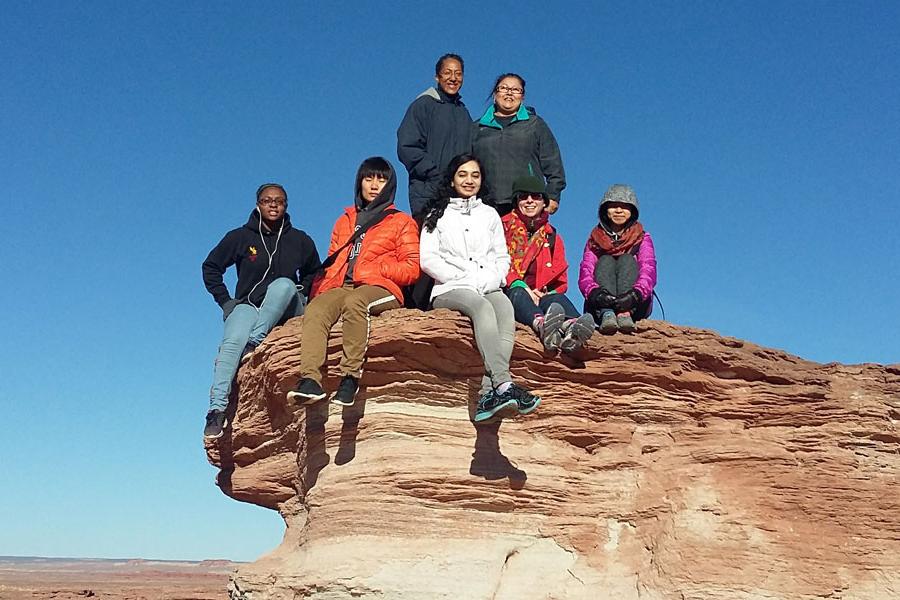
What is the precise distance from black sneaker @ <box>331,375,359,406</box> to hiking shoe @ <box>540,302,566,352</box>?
1968 millimetres

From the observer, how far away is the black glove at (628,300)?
31.6 ft

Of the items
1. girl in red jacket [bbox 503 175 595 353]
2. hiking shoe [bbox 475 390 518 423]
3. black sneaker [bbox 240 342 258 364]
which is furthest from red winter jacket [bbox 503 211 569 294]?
black sneaker [bbox 240 342 258 364]

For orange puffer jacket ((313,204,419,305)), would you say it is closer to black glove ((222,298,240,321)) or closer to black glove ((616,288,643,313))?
black glove ((222,298,240,321))

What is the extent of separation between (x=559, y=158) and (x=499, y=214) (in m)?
1.14

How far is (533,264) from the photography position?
401 inches

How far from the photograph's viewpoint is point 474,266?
9492mm

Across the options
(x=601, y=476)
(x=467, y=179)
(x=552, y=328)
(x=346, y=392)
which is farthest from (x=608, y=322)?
(x=346, y=392)

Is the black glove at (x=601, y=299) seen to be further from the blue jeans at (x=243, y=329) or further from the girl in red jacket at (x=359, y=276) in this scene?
the blue jeans at (x=243, y=329)

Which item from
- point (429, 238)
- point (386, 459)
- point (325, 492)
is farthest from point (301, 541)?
point (429, 238)

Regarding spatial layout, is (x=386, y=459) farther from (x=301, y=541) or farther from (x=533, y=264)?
(x=533, y=264)

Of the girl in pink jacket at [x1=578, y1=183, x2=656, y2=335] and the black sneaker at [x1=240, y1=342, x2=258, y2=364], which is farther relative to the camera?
the black sneaker at [x1=240, y1=342, x2=258, y2=364]

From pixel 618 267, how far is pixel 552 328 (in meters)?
1.25

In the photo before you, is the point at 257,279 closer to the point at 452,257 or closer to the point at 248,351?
the point at 248,351

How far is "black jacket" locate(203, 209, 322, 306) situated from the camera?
10.7 metres
